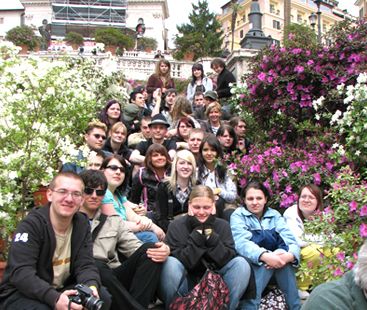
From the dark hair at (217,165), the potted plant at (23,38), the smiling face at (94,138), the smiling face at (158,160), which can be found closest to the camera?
the smiling face at (158,160)

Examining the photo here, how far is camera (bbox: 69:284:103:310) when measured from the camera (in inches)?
132

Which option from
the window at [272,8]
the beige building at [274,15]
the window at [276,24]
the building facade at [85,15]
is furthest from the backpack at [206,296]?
the window at [272,8]

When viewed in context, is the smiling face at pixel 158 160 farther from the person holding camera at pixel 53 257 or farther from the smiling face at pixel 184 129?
the person holding camera at pixel 53 257

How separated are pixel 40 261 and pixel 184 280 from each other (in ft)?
4.40

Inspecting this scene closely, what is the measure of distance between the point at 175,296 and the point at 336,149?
8.85ft

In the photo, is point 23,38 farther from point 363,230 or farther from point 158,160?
point 363,230

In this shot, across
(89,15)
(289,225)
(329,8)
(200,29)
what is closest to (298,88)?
(289,225)

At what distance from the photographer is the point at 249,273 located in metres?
4.41

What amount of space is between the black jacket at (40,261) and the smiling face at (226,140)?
3.39 meters

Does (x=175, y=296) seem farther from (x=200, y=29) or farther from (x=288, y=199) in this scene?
(x=200, y=29)

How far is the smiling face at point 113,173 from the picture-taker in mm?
5047

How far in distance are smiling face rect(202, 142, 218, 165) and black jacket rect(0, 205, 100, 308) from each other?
97.5 inches

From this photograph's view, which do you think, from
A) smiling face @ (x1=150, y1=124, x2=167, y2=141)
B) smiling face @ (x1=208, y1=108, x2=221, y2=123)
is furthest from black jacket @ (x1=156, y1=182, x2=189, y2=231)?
smiling face @ (x1=208, y1=108, x2=221, y2=123)

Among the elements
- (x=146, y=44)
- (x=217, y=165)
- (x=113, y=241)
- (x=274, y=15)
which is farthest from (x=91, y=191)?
(x=274, y=15)
